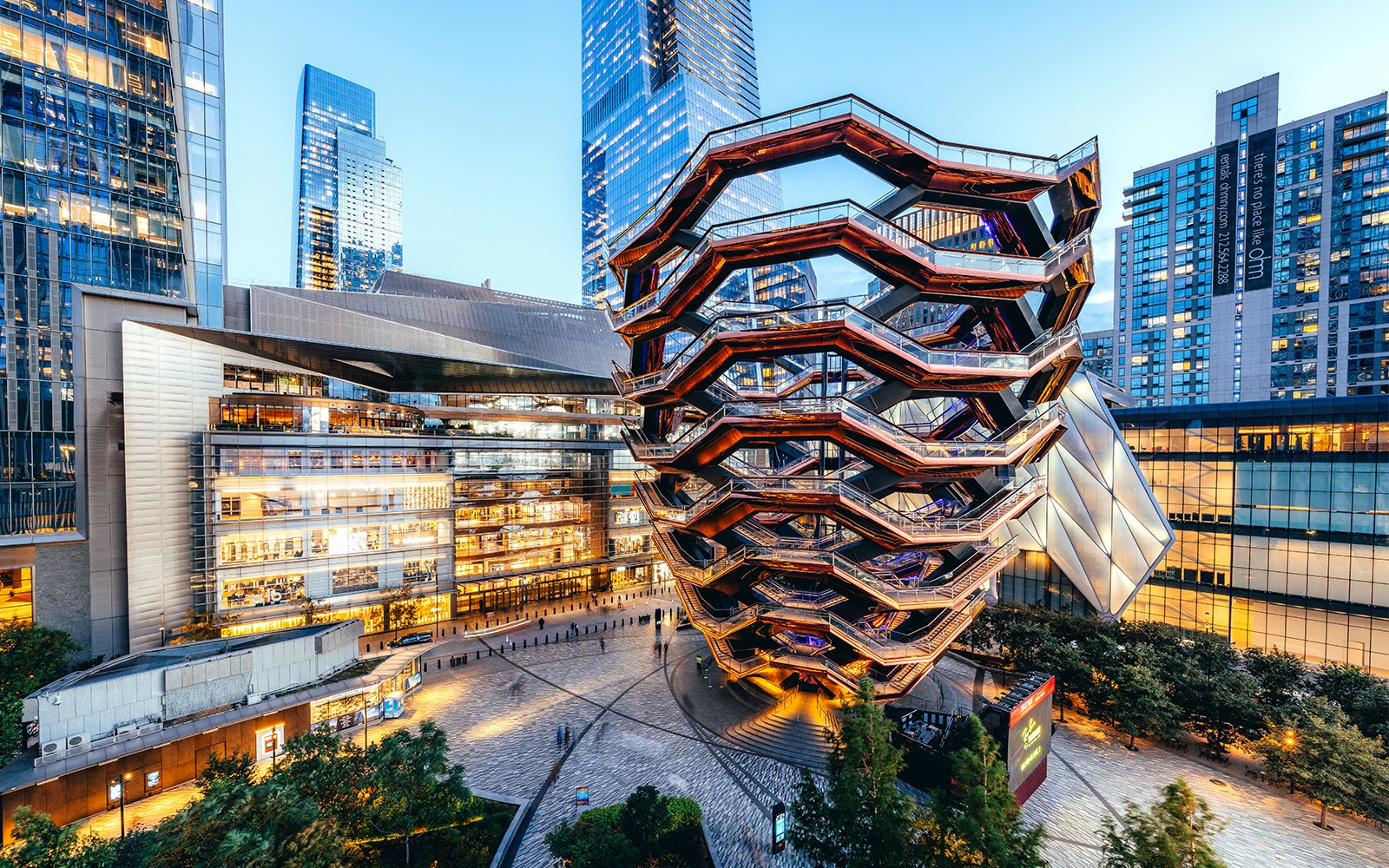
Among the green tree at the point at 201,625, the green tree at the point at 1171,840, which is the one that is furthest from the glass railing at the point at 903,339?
the green tree at the point at 201,625

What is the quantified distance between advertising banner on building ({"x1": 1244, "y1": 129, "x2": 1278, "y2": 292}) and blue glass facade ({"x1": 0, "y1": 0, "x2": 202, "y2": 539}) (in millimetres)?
135691

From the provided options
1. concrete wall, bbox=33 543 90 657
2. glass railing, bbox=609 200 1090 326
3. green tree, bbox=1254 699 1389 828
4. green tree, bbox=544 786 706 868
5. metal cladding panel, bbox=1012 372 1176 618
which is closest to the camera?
green tree, bbox=544 786 706 868

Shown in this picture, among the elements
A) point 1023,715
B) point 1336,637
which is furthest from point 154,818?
point 1336,637

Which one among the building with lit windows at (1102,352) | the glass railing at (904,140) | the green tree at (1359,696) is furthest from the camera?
the building with lit windows at (1102,352)

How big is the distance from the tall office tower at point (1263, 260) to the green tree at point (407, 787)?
11732 centimetres

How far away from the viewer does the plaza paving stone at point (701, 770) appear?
17672 mm

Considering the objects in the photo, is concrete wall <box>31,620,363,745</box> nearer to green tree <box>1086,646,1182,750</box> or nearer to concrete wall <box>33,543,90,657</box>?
concrete wall <box>33,543,90,657</box>

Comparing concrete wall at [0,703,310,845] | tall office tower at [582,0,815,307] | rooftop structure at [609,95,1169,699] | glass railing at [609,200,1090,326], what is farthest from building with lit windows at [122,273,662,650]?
tall office tower at [582,0,815,307]

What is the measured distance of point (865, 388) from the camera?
23.7 m

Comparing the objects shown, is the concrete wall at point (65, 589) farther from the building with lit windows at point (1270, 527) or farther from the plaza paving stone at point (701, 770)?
the building with lit windows at point (1270, 527)

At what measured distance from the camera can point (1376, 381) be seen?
239 feet

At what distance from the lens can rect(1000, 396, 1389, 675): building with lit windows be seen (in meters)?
30.6

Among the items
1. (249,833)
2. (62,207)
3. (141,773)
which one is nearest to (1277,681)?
(249,833)

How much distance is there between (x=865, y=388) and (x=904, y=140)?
9856 mm
